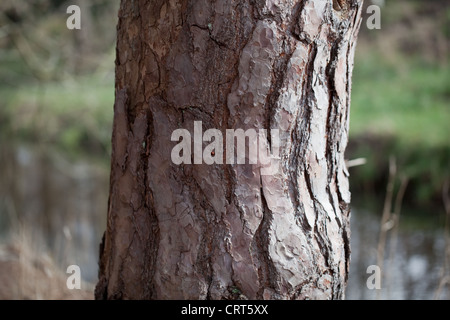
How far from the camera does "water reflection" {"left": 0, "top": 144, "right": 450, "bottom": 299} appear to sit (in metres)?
4.23

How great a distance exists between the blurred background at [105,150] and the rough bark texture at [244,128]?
32.0 inches

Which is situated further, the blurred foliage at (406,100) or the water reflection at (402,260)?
the blurred foliage at (406,100)

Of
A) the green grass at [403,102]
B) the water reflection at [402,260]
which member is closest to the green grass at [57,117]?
the green grass at [403,102]

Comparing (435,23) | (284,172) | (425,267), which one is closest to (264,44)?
(284,172)

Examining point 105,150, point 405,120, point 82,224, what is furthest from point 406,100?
point 82,224

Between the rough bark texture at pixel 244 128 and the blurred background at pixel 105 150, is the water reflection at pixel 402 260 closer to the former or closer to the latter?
the blurred background at pixel 105 150

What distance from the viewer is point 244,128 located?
51.8 inches

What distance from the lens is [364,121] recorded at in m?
7.29

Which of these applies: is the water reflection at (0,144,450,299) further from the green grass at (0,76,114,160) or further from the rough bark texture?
the rough bark texture

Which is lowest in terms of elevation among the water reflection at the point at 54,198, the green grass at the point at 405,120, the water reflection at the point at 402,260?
the water reflection at the point at 402,260

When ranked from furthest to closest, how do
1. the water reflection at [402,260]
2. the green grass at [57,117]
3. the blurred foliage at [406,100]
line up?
the green grass at [57,117], the blurred foliage at [406,100], the water reflection at [402,260]

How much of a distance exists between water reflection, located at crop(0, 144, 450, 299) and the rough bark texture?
109 cm

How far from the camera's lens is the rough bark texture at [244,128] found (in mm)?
1311
